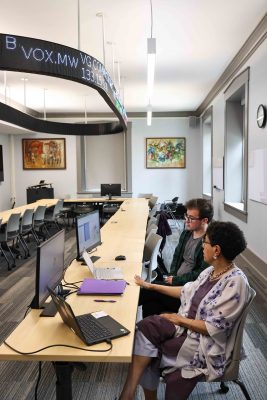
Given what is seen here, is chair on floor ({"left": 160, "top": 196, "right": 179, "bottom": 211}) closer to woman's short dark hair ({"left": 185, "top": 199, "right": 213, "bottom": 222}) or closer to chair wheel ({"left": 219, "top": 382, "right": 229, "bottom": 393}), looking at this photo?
woman's short dark hair ({"left": 185, "top": 199, "right": 213, "bottom": 222})

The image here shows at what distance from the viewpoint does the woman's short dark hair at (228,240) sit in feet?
5.85

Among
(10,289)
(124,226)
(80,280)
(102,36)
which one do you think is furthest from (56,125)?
(80,280)

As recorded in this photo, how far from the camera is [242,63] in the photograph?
5.65m

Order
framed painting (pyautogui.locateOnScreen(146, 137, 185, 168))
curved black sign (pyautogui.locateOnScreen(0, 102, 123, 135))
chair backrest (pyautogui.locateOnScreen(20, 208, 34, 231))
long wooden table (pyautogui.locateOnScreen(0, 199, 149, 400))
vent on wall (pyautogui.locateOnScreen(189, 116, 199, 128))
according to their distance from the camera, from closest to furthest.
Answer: long wooden table (pyautogui.locateOnScreen(0, 199, 149, 400))
curved black sign (pyautogui.locateOnScreen(0, 102, 123, 135))
chair backrest (pyautogui.locateOnScreen(20, 208, 34, 231))
vent on wall (pyautogui.locateOnScreen(189, 116, 199, 128))
framed painting (pyautogui.locateOnScreen(146, 137, 185, 168))

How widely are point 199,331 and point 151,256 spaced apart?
150 cm

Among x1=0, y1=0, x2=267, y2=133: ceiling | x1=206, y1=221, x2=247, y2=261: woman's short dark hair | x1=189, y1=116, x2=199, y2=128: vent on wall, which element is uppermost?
x1=0, y1=0, x2=267, y2=133: ceiling

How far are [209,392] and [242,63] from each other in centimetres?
489

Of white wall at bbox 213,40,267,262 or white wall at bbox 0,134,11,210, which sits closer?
white wall at bbox 213,40,267,262

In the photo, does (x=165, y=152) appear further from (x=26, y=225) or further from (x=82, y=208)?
(x=26, y=225)

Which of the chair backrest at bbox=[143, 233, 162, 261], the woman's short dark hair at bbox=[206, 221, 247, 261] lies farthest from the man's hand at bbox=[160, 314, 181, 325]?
the chair backrest at bbox=[143, 233, 162, 261]

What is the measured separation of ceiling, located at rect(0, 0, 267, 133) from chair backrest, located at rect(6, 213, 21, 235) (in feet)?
8.76

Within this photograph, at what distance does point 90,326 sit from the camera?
5.58 feet

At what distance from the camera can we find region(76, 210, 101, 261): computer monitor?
2.89 meters

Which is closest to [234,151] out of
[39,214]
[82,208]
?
[39,214]
